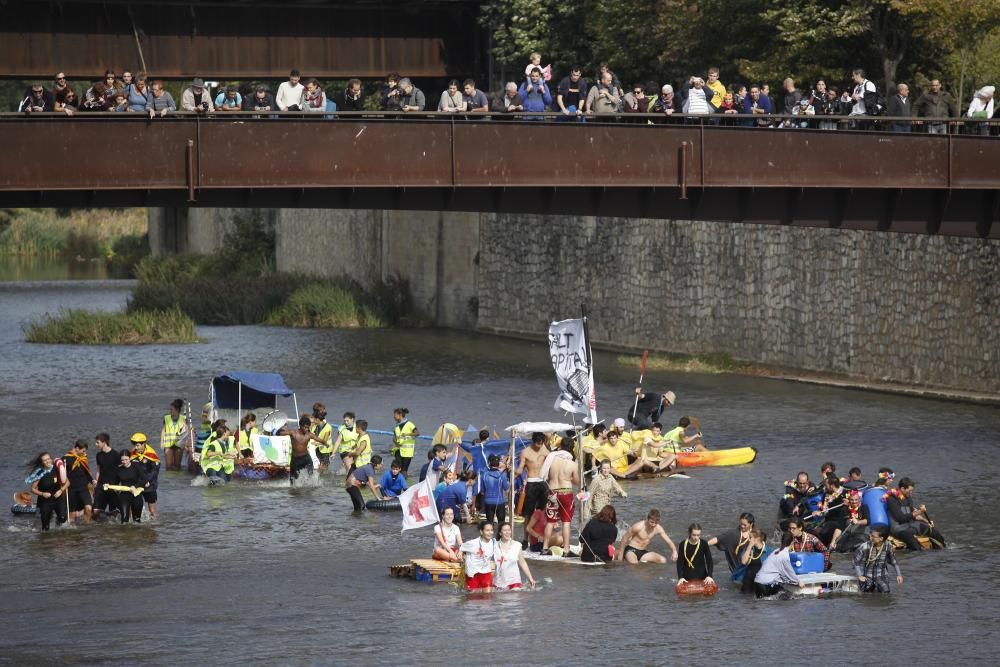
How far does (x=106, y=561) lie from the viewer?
84.7 feet

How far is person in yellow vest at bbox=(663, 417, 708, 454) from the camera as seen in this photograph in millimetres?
34188

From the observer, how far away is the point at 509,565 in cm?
2392

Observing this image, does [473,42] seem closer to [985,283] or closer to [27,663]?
[985,283]

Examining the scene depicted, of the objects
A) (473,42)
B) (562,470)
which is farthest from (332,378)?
(562,470)

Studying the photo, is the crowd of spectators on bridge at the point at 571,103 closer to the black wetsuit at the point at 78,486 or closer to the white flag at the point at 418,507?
the black wetsuit at the point at 78,486

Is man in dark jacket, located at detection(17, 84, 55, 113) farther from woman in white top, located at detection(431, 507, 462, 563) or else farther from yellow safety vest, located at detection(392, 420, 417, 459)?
woman in white top, located at detection(431, 507, 462, 563)

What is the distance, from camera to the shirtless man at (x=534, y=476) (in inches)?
1071

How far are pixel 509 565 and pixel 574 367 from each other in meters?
8.15

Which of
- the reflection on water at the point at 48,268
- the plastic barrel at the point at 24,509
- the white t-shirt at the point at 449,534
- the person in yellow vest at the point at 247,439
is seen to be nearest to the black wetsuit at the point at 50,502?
the plastic barrel at the point at 24,509

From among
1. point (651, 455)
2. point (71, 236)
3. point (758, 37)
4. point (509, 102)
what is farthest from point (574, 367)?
point (71, 236)

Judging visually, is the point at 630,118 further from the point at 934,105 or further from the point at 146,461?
the point at 146,461

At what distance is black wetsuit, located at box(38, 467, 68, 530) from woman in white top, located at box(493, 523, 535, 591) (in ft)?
26.5

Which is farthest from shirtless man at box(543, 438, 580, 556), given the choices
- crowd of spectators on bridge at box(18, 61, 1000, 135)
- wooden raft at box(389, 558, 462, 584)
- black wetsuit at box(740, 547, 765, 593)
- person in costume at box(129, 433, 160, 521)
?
crowd of spectators on bridge at box(18, 61, 1000, 135)

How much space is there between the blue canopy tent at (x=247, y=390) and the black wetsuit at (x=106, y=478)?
6966 millimetres
